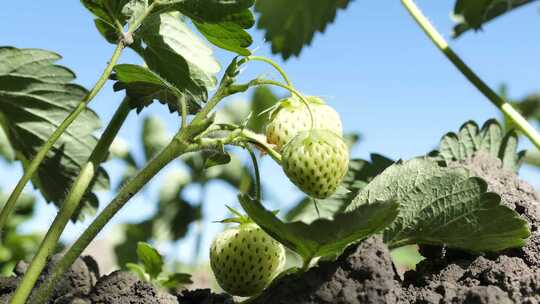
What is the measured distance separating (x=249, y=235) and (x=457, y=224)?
0.85ft

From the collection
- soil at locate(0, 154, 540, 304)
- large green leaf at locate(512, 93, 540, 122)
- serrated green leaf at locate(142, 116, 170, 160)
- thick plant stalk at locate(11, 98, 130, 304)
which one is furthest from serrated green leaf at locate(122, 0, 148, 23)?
serrated green leaf at locate(142, 116, 170, 160)

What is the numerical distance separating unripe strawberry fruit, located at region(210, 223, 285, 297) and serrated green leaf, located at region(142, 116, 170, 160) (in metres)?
3.87

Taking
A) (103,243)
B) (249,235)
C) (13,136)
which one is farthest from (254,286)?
(103,243)

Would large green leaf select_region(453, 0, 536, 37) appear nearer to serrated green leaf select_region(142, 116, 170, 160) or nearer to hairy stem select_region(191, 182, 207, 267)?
hairy stem select_region(191, 182, 207, 267)

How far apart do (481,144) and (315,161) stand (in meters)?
0.53

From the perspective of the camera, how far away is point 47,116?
137cm

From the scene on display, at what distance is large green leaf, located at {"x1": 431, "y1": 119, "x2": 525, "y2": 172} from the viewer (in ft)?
4.20

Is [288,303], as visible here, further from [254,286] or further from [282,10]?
[282,10]

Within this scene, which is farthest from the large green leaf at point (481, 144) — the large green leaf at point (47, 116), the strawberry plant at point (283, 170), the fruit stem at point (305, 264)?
the large green leaf at point (47, 116)

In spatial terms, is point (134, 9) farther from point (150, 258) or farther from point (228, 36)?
point (150, 258)

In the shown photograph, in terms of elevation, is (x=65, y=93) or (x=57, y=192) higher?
(x=65, y=93)

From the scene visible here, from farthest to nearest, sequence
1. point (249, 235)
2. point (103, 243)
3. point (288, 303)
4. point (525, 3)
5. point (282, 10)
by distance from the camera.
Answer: point (103, 243) < point (525, 3) < point (282, 10) < point (249, 235) < point (288, 303)

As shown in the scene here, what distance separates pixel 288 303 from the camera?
0.84m

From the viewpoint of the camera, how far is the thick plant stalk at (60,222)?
913 mm
